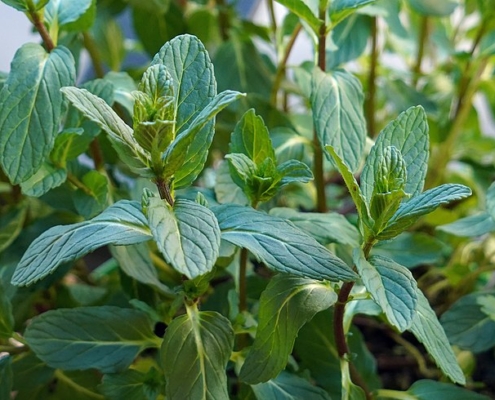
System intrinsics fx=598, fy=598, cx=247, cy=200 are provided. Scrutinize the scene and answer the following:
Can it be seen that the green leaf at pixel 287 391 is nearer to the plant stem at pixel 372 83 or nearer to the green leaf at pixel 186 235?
the green leaf at pixel 186 235

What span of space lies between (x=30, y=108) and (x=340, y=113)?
22 cm

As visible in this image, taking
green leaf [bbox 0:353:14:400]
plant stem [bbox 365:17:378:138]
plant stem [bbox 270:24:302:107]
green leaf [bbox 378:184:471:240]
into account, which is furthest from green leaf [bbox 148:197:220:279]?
plant stem [bbox 365:17:378:138]

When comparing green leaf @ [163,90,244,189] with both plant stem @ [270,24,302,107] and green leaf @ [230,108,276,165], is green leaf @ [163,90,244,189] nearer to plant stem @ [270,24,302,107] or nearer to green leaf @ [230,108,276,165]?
green leaf @ [230,108,276,165]

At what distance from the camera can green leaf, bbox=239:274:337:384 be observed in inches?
14.3

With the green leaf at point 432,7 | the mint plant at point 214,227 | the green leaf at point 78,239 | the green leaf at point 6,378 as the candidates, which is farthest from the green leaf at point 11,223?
the green leaf at point 432,7

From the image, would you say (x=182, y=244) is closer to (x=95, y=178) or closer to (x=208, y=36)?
(x=95, y=178)

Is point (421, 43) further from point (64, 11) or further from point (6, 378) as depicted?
point (6, 378)

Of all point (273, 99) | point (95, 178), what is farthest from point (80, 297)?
point (273, 99)

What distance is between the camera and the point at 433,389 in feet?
1.50

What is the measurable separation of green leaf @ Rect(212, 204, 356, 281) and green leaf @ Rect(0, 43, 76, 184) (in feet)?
0.44

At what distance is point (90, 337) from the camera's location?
1.40ft

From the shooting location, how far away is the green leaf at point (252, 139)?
16.1 inches

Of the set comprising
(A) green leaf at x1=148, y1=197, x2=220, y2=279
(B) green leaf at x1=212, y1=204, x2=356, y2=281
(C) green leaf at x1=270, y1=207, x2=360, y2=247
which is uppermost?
(A) green leaf at x1=148, y1=197, x2=220, y2=279

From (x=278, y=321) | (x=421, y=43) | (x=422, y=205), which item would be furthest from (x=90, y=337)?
(x=421, y=43)
